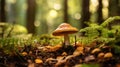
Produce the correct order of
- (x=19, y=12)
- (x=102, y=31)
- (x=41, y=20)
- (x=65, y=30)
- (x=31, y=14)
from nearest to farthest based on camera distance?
(x=65, y=30) → (x=102, y=31) → (x=31, y=14) → (x=41, y=20) → (x=19, y=12)

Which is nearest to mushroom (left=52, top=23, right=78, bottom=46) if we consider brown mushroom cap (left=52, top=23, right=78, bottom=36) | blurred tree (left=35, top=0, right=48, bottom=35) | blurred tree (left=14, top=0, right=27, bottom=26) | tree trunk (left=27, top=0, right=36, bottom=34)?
brown mushroom cap (left=52, top=23, right=78, bottom=36)

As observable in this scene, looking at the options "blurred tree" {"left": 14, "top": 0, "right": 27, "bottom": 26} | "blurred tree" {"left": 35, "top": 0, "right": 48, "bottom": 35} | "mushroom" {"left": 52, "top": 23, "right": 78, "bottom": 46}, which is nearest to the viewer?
"mushroom" {"left": 52, "top": 23, "right": 78, "bottom": 46}

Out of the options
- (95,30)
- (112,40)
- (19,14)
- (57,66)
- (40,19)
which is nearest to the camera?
(57,66)

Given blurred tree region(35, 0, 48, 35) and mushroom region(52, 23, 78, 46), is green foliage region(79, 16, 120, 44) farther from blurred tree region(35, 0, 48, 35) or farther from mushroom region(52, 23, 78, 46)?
blurred tree region(35, 0, 48, 35)

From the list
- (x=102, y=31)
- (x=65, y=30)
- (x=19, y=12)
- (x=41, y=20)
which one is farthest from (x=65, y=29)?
(x=19, y=12)

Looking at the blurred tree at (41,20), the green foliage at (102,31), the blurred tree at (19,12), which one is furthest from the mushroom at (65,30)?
the blurred tree at (19,12)

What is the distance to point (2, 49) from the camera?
477 cm

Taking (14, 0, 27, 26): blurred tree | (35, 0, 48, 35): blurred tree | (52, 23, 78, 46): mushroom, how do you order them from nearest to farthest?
1. (52, 23, 78, 46): mushroom
2. (35, 0, 48, 35): blurred tree
3. (14, 0, 27, 26): blurred tree

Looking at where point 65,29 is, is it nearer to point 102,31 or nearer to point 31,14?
point 102,31

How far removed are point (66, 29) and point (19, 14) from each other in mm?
38921

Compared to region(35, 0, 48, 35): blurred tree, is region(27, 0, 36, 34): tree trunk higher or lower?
higher

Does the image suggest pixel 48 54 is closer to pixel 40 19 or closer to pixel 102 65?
pixel 102 65

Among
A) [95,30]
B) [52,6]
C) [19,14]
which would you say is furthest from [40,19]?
[95,30]

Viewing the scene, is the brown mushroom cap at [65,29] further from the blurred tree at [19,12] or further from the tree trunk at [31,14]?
the blurred tree at [19,12]
